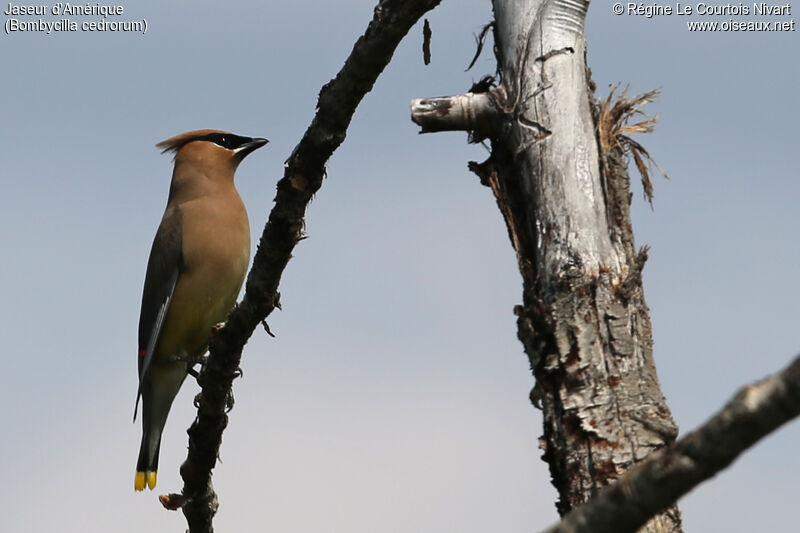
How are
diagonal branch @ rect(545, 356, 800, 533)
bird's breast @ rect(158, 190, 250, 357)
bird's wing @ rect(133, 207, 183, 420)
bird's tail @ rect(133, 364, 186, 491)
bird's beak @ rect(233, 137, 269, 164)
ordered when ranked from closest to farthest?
diagonal branch @ rect(545, 356, 800, 533)
bird's breast @ rect(158, 190, 250, 357)
bird's wing @ rect(133, 207, 183, 420)
bird's tail @ rect(133, 364, 186, 491)
bird's beak @ rect(233, 137, 269, 164)

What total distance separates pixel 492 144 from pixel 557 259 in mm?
653

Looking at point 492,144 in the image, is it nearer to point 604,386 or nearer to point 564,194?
point 564,194

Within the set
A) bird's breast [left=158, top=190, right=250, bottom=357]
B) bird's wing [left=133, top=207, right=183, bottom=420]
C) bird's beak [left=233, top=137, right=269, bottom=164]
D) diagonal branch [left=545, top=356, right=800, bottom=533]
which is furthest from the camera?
bird's beak [left=233, top=137, right=269, bottom=164]

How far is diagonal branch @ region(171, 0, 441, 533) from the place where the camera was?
3494 mm

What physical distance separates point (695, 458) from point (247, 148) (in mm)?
5459

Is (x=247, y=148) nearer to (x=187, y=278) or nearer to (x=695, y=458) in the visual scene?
(x=187, y=278)

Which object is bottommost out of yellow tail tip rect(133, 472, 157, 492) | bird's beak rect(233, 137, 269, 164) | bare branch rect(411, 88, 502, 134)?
yellow tail tip rect(133, 472, 157, 492)

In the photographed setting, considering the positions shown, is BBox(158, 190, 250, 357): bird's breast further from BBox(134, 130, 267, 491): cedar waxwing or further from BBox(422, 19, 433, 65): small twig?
BBox(422, 19, 433, 65): small twig

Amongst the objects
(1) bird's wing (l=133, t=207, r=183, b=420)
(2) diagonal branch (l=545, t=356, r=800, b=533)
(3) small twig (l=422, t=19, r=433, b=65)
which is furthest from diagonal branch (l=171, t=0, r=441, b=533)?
(2) diagonal branch (l=545, t=356, r=800, b=533)

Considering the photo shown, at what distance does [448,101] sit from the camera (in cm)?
423

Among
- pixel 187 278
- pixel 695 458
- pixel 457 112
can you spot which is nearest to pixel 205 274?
pixel 187 278

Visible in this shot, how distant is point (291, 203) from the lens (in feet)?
12.7

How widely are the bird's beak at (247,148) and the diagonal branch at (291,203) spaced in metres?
2.41

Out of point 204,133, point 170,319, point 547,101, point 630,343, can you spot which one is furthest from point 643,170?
point 204,133
